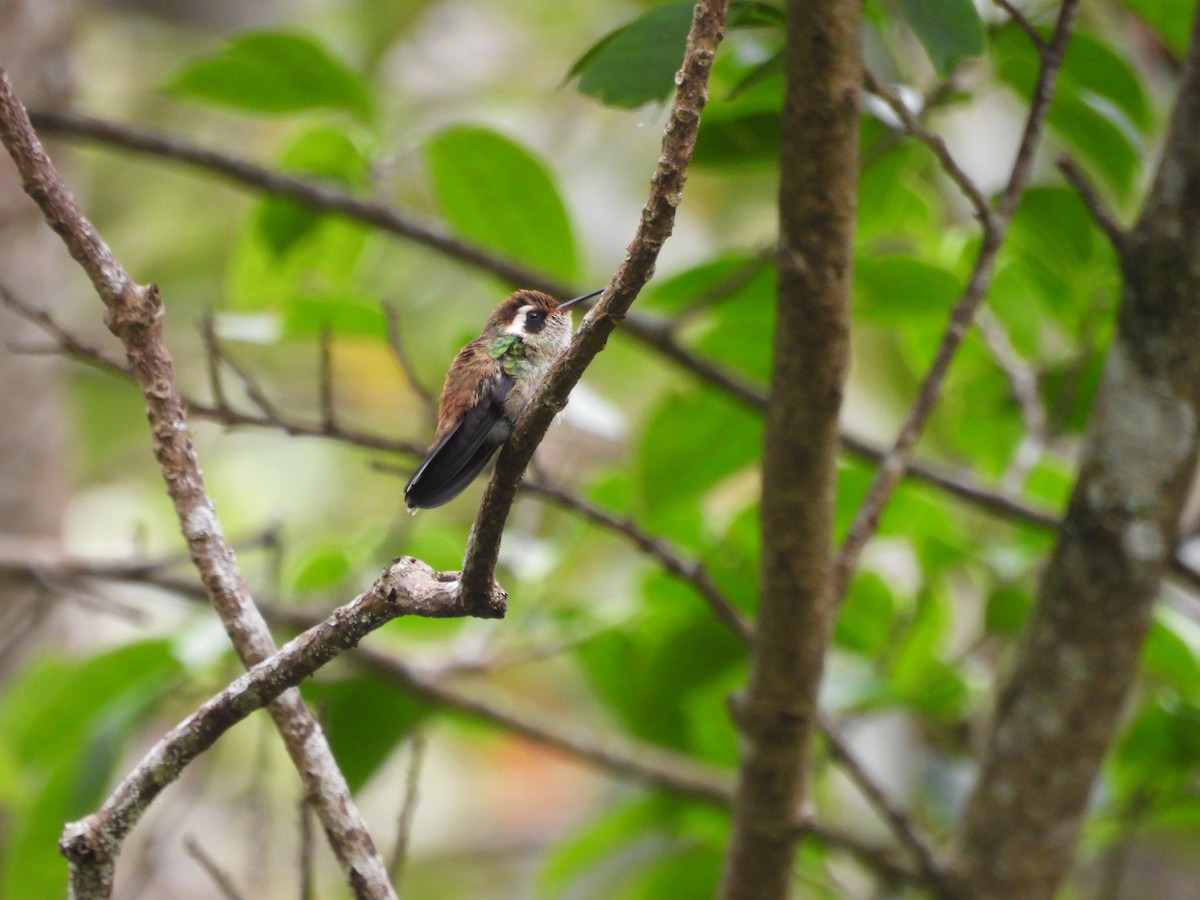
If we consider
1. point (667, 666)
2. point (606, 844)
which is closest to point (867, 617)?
point (667, 666)

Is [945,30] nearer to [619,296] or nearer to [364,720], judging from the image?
[619,296]

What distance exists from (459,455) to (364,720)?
153cm

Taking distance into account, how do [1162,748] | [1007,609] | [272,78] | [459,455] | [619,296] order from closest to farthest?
1. [619,296]
2. [459,455]
3. [272,78]
4. [1162,748]
5. [1007,609]

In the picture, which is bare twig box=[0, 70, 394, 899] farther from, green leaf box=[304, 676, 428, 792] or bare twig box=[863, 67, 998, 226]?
green leaf box=[304, 676, 428, 792]

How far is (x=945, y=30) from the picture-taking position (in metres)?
1.90

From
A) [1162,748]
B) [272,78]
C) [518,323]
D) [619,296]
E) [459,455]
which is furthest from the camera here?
[1162,748]

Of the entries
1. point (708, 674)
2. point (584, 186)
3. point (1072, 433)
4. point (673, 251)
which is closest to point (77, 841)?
point (708, 674)

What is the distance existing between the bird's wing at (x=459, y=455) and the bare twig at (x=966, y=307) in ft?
2.65

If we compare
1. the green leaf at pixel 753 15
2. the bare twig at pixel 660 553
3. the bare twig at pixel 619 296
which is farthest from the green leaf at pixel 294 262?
the bare twig at pixel 619 296

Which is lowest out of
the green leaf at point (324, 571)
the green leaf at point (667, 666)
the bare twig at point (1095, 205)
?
the green leaf at point (667, 666)

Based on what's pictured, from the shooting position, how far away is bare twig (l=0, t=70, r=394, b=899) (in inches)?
59.7

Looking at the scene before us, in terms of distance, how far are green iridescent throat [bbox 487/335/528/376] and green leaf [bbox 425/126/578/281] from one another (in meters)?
0.90

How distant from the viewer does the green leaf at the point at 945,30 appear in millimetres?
1892

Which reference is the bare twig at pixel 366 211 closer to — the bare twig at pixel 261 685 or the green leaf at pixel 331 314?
the green leaf at pixel 331 314
